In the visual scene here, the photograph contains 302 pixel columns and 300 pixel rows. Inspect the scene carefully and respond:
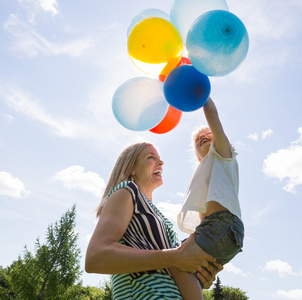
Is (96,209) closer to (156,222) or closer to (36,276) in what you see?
(156,222)

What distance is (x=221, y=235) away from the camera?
2.16m

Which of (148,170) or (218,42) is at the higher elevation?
(218,42)

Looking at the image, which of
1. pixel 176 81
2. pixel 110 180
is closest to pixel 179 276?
pixel 110 180

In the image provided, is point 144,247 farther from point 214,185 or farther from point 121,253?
point 214,185

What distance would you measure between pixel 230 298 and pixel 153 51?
40.8 meters

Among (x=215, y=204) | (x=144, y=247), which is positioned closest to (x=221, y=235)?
(x=215, y=204)

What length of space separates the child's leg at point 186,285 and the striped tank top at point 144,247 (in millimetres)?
43

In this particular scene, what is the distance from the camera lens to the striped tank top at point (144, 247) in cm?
184

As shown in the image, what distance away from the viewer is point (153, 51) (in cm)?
258

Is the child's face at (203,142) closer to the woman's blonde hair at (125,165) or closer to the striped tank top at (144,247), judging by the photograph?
the woman's blonde hair at (125,165)

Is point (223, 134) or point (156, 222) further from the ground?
point (223, 134)

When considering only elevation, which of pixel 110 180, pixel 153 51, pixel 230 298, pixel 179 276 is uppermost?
pixel 230 298

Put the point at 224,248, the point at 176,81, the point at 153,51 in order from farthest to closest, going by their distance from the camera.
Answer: the point at 153,51 → the point at 176,81 → the point at 224,248

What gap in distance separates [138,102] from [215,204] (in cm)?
114
